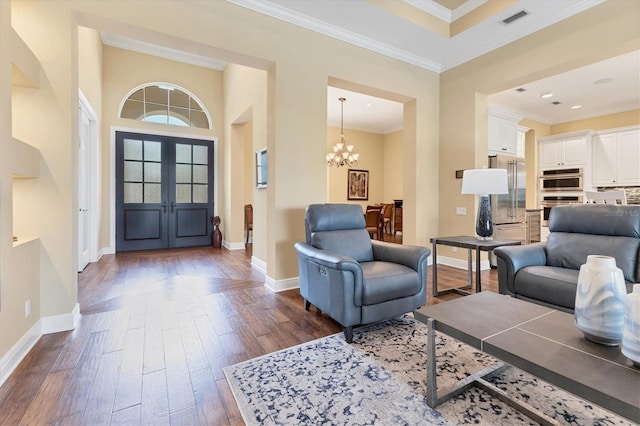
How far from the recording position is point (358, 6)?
10.8 ft

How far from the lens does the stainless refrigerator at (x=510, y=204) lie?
459 centimetres

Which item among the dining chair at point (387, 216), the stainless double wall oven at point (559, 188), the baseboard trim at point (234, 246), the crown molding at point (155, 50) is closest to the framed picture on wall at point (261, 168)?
the baseboard trim at point (234, 246)

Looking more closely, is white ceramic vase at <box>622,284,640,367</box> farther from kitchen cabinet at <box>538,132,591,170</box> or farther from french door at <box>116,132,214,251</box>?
kitchen cabinet at <box>538,132,591,170</box>

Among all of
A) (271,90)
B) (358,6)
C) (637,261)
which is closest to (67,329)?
(271,90)

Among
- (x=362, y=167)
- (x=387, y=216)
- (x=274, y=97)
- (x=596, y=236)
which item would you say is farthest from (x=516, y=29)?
(x=362, y=167)

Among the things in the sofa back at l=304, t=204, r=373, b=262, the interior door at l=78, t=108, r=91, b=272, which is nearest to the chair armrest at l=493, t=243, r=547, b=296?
the sofa back at l=304, t=204, r=373, b=262

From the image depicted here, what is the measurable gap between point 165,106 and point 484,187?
616 cm

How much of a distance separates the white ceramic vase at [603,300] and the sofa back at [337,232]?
182cm

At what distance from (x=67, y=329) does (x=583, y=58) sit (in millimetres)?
5760

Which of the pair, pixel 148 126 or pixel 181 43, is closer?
pixel 181 43

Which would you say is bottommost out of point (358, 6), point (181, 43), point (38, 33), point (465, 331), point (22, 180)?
point (465, 331)

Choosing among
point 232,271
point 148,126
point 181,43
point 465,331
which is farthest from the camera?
point 148,126

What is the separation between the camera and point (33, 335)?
2184mm

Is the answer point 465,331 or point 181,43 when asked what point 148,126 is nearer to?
point 181,43
